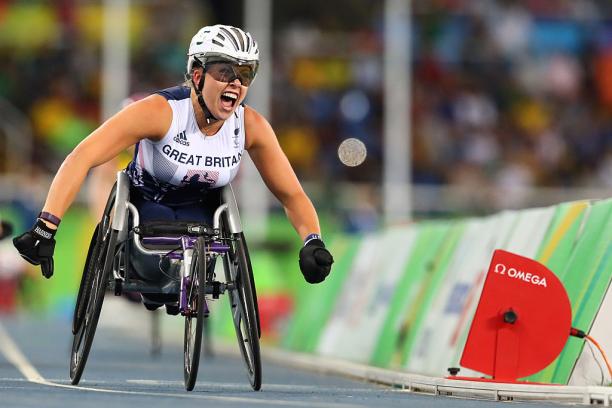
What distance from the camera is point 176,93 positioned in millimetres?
9062

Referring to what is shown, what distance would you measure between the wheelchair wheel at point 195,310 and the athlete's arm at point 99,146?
74cm

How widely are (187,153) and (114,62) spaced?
20488mm

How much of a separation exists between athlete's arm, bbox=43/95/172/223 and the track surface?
1083 mm

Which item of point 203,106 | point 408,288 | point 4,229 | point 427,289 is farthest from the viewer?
point 408,288

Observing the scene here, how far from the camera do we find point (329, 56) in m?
30.8

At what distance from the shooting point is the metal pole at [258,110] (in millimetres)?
27812

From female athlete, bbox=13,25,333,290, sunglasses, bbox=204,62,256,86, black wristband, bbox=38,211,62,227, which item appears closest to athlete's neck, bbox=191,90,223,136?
female athlete, bbox=13,25,333,290

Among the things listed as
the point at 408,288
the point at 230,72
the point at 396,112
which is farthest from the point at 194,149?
the point at 396,112

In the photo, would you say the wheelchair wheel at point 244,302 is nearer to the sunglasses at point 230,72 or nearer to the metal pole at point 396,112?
the sunglasses at point 230,72

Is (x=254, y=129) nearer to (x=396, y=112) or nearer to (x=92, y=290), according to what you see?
(x=92, y=290)

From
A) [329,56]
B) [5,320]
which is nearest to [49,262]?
[5,320]

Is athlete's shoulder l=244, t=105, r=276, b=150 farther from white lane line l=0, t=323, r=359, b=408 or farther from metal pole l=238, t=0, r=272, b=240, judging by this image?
metal pole l=238, t=0, r=272, b=240

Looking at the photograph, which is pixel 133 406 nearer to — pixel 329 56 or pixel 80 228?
pixel 80 228

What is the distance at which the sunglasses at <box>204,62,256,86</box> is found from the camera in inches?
348
